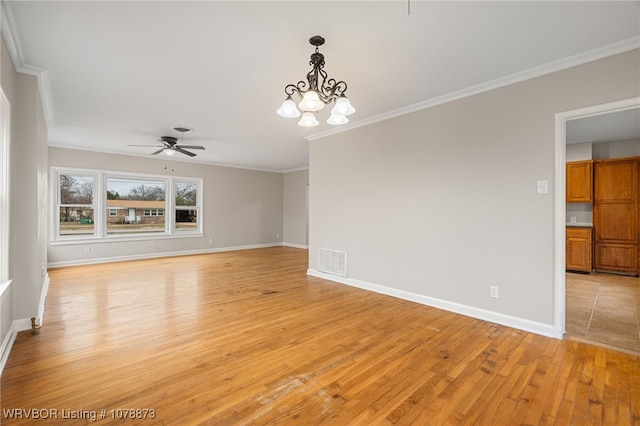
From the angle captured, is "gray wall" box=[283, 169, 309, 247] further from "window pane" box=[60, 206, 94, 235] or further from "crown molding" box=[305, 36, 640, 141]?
"window pane" box=[60, 206, 94, 235]

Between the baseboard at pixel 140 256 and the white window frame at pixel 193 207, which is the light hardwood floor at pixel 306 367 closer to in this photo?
the baseboard at pixel 140 256

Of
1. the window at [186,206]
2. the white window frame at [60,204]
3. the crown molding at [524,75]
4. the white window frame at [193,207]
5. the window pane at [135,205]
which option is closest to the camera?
the crown molding at [524,75]

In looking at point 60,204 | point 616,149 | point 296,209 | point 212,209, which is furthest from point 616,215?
point 60,204

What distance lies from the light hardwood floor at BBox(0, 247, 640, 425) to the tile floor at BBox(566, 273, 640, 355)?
31cm

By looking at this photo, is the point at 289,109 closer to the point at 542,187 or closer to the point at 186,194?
the point at 542,187

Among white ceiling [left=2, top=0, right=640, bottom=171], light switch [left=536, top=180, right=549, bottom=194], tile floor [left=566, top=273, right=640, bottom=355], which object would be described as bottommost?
tile floor [left=566, top=273, right=640, bottom=355]

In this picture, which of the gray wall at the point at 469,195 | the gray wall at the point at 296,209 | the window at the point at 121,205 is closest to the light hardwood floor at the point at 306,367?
the gray wall at the point at 469,195

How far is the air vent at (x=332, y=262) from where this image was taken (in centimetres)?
480

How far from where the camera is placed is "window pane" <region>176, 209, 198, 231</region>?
794 centimetres

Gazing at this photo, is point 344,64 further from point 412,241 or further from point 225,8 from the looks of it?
point 412,241

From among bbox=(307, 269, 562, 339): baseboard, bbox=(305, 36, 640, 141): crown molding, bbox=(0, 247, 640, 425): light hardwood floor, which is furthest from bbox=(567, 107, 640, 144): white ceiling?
bbox=(0, 247, 640, 425): light hardwood floor

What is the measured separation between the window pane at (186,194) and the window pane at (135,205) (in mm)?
366

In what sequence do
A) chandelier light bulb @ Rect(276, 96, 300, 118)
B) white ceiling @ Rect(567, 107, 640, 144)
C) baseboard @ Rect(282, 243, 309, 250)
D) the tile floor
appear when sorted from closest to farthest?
1. chandelier light bulb @ Rect(276, 96, 300, 118)
2. the tile floor
3. white ceiling @ Rect(567, 107, 640, 144)
4. baseboard @ Rect(282, 243, 309, 250)

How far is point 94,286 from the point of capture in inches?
179
